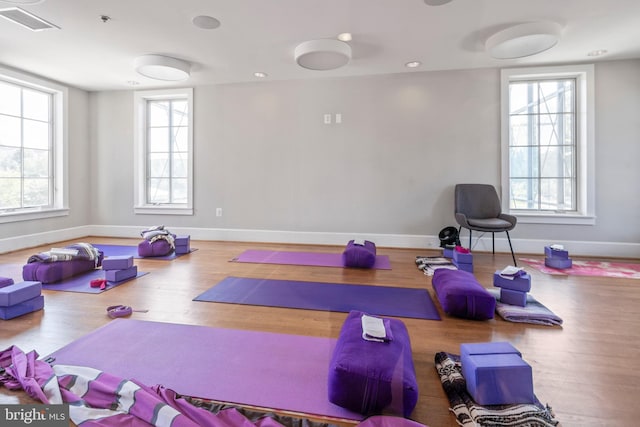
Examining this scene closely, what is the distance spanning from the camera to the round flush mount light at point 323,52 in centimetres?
338

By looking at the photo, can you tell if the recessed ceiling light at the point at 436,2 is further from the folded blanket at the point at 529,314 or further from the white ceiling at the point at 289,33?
the folded blanket at the point at 529,314

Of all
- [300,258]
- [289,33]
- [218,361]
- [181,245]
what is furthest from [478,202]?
[181,245]

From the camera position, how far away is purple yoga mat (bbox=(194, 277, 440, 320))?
7.52ft

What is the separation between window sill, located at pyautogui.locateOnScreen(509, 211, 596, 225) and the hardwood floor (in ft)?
3.62

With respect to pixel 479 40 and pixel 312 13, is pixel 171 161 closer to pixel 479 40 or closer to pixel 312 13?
pixel 312 13

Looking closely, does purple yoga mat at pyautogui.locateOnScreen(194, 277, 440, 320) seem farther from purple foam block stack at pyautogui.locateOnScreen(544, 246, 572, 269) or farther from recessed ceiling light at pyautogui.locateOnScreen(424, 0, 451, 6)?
recessed ceiling light at pyautogui.locateOnScreen(424, 0, 451, 6)

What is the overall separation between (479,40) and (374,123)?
159 centimetres

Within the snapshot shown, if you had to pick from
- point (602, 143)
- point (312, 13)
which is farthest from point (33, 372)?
point (602, 143)

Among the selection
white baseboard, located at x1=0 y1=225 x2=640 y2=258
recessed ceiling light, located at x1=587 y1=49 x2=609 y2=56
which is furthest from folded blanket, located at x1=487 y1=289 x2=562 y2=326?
recessed ceiling light, located at x1=587 y1=49 x2=609 y2=56

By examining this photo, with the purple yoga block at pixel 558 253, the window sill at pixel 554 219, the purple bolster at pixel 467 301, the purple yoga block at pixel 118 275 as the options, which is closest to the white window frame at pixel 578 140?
the window sill at pixel 554 219

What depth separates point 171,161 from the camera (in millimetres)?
5324

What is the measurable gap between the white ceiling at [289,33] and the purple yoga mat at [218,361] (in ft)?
8.89

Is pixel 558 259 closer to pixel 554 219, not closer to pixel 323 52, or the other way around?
pixel 554 219

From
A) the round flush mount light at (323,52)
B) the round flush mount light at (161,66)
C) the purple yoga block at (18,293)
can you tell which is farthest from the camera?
the round flush mount light at (161,66)
